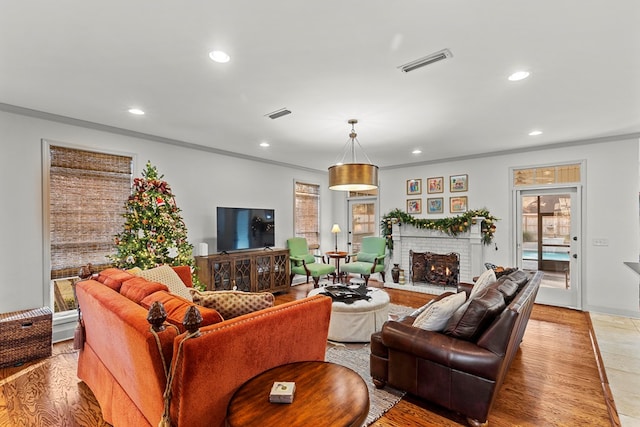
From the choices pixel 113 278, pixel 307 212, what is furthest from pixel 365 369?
pixel 307 212

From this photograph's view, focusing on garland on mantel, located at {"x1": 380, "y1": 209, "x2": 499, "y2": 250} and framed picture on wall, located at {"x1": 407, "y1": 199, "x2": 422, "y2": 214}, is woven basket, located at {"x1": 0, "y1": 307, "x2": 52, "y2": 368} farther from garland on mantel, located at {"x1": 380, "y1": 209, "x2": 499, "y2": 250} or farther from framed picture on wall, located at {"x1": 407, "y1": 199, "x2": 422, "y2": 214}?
framed picture on wall, located at {"x1": 407, "y1": 199, "x2": 422, "y2": 214}

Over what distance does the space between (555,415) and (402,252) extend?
4.36 metres

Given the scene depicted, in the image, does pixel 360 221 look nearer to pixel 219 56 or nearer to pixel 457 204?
pixel 457 204

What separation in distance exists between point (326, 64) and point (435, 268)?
16.2ft

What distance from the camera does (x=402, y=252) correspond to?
21.4 ft

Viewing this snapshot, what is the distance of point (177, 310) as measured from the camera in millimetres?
1613

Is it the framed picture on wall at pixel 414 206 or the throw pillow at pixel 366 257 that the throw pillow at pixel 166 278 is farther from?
the framed picture on wall at pixel 414 206

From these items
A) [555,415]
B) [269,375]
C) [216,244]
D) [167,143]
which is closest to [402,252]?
[216,244]

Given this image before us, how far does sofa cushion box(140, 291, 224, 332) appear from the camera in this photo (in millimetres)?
1531

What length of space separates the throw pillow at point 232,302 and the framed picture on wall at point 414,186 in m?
5.23

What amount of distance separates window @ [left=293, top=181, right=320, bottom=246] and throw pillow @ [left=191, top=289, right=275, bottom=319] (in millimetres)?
4801

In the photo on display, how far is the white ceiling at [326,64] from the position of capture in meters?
1.82

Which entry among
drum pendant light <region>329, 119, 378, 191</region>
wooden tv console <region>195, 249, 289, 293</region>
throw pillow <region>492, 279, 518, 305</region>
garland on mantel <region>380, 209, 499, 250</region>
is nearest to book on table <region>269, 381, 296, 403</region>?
throw pillow <region>492, 279, 518, 305</region>

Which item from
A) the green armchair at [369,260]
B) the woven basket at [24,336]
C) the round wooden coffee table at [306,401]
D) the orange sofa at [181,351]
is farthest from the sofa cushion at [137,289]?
the green armchair at [369,260]
